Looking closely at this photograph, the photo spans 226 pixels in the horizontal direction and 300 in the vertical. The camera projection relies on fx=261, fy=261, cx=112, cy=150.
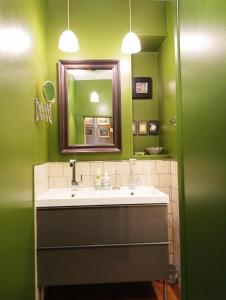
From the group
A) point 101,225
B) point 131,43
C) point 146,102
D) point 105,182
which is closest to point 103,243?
point 101,225

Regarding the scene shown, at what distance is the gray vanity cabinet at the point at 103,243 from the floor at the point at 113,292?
32cm

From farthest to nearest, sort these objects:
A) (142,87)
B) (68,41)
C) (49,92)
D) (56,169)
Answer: (142,87) < (56,169) < (68,41) < (49,92)

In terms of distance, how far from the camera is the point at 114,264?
1.78m

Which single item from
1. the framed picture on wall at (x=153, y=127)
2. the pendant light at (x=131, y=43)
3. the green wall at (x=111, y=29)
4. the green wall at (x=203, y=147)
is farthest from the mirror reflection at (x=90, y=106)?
the green wall at (x=203, y=147)

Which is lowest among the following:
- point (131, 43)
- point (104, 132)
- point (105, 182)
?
point (105, 182)

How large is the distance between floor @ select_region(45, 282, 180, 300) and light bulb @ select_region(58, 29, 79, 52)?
6.40 ft

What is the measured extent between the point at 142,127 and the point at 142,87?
0.37 meters

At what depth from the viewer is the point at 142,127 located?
2.45 metres

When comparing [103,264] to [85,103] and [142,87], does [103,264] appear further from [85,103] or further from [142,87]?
[142,87]

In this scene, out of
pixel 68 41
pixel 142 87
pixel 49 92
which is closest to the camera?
pixel 49 92

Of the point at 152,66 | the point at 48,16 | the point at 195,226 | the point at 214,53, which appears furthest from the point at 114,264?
the point at 48,16

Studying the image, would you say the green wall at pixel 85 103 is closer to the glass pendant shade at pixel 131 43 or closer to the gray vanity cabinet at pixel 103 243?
the glass pendant shade at pixel 131 43

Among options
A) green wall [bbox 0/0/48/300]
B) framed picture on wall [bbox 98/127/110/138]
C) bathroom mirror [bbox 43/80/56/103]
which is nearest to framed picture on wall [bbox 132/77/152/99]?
framed picture on wall [bbox 98/127/110/138]

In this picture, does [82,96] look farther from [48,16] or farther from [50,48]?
A: [48,16]
